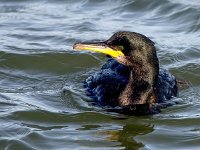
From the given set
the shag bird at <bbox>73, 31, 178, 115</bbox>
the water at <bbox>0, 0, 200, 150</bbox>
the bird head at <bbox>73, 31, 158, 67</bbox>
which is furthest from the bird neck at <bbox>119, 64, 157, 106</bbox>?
the water at <bbox>0, 0, 200, 150</bbox>

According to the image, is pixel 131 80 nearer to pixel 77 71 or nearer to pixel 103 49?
pixel 103 49

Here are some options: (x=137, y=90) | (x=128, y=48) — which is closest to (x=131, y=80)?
(x=137, y=90)

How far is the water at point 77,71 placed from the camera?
9141 mm

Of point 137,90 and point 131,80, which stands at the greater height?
point 131,80

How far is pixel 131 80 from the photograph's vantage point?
10273 mm

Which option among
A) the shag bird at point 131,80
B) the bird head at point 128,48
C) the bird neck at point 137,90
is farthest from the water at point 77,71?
the bird head at point 128,48

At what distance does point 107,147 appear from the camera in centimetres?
877

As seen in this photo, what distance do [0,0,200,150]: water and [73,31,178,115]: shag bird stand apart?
0.77ft

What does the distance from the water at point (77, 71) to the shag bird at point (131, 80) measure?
0.24 m

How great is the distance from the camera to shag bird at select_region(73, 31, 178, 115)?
32.5ft

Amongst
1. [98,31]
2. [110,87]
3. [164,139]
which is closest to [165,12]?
[98,31]

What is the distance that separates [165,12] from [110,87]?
5.52m

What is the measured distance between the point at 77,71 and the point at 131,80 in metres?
2.10

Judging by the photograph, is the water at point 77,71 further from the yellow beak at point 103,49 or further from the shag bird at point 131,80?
the yellow beak at point 103,49
